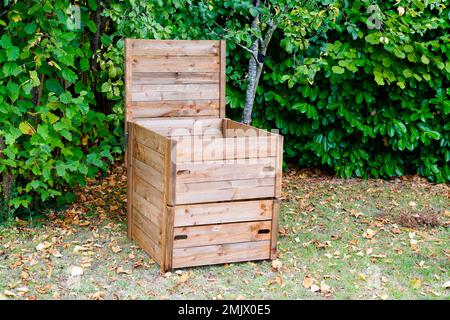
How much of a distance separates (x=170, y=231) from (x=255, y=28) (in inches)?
83.2

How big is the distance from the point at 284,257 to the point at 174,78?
1.37 metres

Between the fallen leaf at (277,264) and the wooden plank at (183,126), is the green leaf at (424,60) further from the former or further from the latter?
the fallen leaf at (277,264)

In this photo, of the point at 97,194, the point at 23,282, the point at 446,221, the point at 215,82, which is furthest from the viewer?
the point at 97,194

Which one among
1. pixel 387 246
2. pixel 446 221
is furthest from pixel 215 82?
pixel 446 221

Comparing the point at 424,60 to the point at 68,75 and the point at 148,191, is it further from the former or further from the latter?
the point at 68,75

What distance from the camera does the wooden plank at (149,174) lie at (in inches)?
149

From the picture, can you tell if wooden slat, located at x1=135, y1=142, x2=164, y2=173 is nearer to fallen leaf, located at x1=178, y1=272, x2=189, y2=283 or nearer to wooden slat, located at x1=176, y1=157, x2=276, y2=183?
wooden slat, located at x1=176, y1=157, x2=276, y2=183

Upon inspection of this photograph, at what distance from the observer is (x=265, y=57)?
575cm

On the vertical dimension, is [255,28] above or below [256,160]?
above

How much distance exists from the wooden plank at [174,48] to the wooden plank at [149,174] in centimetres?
72

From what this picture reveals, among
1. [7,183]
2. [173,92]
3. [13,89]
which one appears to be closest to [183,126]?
[173,92]

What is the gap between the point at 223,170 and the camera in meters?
3.76

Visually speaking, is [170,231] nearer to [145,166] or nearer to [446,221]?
[145,166]

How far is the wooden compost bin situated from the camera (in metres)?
3.70
